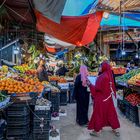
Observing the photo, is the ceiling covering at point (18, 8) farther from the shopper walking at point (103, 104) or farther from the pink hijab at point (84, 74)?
the shopper walking at point (103, 104)

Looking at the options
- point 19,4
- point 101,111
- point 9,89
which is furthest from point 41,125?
point 19,4

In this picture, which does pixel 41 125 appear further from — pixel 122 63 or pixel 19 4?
pixel 122 63

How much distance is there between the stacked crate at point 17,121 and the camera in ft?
16.4

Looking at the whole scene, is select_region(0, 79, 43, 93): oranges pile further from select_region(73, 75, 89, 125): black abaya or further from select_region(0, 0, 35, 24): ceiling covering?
select_region(0, 0, 35, 24): ceiling covering

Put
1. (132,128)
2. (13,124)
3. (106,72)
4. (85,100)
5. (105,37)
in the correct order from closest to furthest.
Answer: (13,124) < (106,72) < (132,128) < (85,100) < (105,37)

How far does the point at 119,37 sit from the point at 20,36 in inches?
340

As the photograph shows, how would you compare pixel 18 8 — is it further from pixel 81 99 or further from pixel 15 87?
pixel 15 87

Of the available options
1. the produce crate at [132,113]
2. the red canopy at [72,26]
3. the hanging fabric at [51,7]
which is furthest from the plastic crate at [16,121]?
the red canopy at [72,26]

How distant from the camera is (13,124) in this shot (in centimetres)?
498

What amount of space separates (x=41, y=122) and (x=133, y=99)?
341 cm

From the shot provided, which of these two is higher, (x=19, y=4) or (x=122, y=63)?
(x=19, y=4)

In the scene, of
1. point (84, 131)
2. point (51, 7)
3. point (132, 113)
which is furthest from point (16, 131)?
point (132, 113)

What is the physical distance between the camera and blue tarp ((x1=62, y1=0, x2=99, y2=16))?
7648 mm

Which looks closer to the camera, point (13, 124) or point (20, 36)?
point (13, 124)
